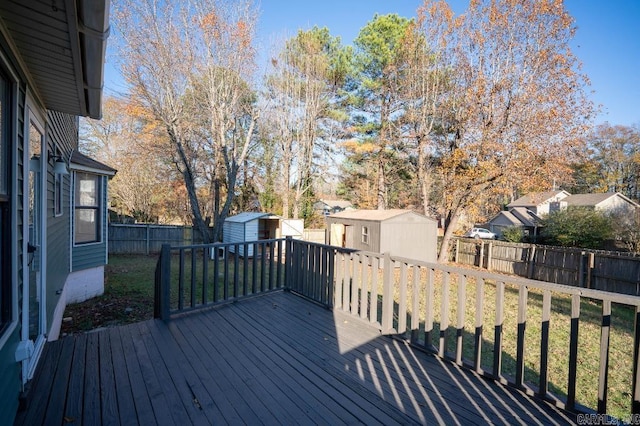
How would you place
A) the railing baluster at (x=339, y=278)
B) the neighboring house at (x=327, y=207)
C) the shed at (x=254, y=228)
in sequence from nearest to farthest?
the railing baluster at (x=339, y=278), the shed at (x=254, y=228), the neighboring house at (x=327, y=207)

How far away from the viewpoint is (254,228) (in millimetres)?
12195

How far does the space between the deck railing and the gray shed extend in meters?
4.92

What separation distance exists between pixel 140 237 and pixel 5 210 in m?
13.2

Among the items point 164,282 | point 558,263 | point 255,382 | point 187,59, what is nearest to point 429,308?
point 255,382

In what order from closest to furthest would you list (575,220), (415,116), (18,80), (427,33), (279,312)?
(18,80)
(279,312)
(427,33)
(415,116)
(575,220)

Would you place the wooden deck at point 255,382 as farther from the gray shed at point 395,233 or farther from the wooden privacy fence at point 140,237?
the wooden privacy fence at point 140,237

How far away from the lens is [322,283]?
434 cm

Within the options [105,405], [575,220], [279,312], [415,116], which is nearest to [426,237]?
[415,116]

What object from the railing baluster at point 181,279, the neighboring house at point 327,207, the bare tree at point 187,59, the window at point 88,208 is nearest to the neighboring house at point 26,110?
the railing baluster at point 181,279

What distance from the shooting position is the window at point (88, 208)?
22.1 ft

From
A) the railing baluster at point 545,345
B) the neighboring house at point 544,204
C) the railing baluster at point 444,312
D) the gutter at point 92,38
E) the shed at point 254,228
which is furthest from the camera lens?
the neighboring house at point 544,204

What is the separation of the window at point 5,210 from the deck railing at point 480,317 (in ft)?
5.35

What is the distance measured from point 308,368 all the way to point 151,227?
13283 millimetres

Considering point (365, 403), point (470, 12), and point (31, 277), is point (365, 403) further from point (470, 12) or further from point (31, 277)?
point (470, 12)
